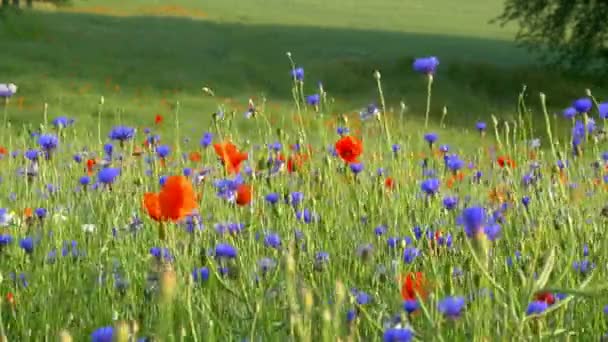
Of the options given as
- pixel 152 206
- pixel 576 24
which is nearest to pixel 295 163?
pixel 152 206

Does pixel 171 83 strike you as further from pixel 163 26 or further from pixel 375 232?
pixel 375 232

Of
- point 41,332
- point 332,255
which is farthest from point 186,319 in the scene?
point 332,255

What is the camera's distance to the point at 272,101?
1833cm

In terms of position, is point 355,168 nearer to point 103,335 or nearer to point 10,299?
point 10,299

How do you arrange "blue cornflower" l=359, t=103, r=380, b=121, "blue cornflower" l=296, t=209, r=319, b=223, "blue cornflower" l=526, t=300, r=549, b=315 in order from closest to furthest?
"blue cornflower" l=526, t=300, r=549, b=315, "blue cornflower" l=296, t=209, r=319, b=223, "blue cornflower" l=359, t=103, r=380, b=121

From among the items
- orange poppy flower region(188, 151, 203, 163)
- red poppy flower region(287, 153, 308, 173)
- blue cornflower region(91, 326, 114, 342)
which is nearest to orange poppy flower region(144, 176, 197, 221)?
blue cornflower region(91, 326, 114, 342)

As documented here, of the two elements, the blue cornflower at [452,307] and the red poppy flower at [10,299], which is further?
the red poppy flower at [10,299]

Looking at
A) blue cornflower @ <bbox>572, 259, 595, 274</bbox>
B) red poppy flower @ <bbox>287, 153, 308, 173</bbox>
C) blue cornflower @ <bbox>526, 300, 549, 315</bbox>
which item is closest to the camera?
blue cornflower @ <bbox>526, 300, 549, 315</bbox>

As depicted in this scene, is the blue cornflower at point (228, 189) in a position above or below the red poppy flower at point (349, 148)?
below

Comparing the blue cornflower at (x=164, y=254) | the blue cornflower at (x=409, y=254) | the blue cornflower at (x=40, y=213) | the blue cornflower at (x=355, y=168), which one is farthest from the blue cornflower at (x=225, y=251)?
the blue cornflower at (x=355, y=168)

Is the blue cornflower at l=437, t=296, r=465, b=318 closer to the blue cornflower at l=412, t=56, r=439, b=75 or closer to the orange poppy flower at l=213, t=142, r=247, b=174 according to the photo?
the orange poppy flower at l=213, t=142, r=247, b=174

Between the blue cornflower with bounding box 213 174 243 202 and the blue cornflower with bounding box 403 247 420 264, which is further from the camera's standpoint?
the blue cornflower with bounding box 213 174 243 202

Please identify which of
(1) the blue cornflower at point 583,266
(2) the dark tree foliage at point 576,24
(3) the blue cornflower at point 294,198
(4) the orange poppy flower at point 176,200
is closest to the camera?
(4) the orange poppy flower at point 176,200

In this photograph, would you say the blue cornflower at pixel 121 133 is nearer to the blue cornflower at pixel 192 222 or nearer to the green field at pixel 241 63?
the blue cornflower at pixel 192 222
